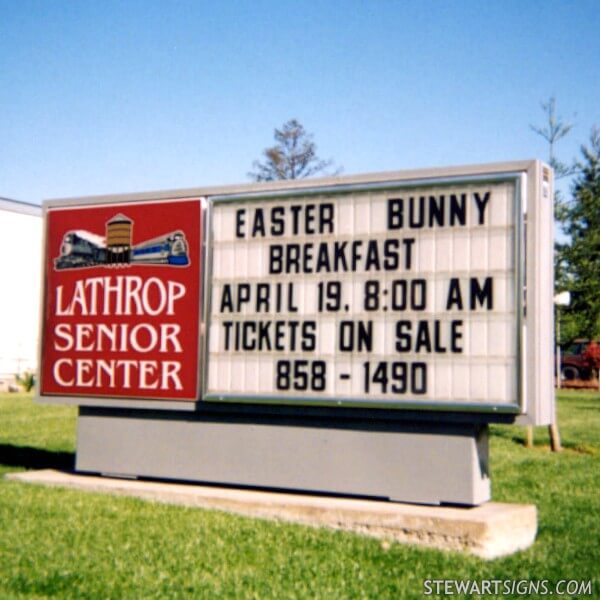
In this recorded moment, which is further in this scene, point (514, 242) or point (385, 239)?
point (385, 239)

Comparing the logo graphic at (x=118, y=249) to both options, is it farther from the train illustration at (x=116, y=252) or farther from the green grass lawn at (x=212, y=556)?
the green grass lawn at (x=212, y=556)

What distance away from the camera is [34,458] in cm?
1399

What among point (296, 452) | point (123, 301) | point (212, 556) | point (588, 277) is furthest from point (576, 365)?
point (212, 556)

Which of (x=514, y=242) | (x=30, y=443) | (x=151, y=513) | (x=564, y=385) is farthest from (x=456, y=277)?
(x=564, y=385)

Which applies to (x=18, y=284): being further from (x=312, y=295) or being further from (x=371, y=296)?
(x=371, y=296)

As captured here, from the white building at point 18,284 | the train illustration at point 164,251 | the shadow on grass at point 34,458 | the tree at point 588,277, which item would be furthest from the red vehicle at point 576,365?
the train illustration at point 164,251

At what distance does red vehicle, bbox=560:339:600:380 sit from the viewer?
4928 cm

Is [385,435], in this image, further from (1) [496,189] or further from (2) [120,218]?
(2) [120,218]

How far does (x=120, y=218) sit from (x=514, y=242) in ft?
14.2

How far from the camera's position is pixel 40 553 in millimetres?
7453

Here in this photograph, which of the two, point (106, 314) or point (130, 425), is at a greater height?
point (106, 314)

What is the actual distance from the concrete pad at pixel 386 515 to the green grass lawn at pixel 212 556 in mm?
178

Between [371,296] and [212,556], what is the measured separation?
9.52 ft

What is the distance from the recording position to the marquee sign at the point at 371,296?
8664 mm
